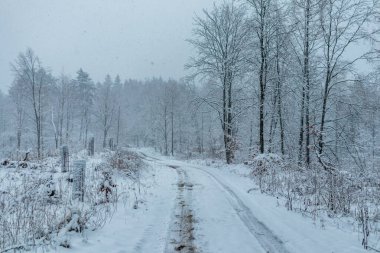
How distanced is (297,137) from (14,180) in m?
18.4

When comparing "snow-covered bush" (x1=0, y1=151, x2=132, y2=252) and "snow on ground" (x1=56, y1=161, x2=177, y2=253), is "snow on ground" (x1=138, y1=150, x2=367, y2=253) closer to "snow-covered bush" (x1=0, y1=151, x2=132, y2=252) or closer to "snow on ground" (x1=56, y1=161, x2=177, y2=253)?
"snow on ground" (x1=56, y1=161, x2=177, y2=253)

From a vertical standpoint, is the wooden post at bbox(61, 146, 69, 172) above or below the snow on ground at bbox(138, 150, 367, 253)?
above

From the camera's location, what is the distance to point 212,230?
616 cm

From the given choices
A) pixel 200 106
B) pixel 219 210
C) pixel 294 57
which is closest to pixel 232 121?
pixel 200 106

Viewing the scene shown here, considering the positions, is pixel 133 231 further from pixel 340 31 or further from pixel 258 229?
pixel 340 31

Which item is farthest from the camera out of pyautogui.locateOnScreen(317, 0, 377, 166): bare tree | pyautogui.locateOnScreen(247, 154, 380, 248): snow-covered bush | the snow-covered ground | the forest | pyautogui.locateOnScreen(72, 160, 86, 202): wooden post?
pyautogui.locateOnScreen(317, 0, 377, 166): bare tree

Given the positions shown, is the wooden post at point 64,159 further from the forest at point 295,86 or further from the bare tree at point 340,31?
the bare tree at point 340,31

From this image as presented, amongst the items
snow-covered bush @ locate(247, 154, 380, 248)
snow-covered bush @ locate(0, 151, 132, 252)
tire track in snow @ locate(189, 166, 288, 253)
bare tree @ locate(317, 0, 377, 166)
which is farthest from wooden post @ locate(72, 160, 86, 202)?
bare tree @ locate(317, 0, 377, 166)

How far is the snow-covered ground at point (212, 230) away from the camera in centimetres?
526

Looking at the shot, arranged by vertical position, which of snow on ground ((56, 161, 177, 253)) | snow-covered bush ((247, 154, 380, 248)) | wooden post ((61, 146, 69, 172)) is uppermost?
wooden post ((61, 146, 69, 172))

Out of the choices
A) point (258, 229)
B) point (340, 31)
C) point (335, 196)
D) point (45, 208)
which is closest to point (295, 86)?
point (340, 31)

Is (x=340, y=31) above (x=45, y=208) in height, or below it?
above

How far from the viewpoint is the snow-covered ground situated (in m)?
5.26

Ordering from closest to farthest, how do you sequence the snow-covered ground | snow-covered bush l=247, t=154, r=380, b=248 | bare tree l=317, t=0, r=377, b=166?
the snow-covered ground, snow-covered bush l=247, t=154, r=380, b=248, bare tree l=317, t=0, r=377, b=166
